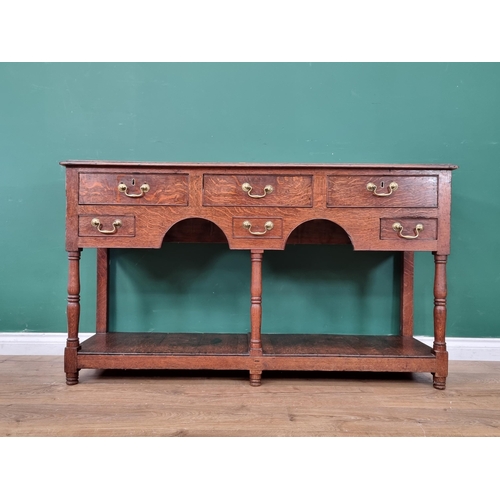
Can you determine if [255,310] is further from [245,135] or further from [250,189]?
[245,135]

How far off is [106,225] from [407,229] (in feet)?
4.68

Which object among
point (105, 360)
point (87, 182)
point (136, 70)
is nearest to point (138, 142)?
point (136, 70)

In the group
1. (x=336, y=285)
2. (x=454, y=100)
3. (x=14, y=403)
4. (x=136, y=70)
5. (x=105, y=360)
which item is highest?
(x=136, y=70)

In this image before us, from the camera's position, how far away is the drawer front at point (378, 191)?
6.29 feet

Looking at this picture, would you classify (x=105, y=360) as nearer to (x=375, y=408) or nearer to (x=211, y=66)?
(x=375, y=408)

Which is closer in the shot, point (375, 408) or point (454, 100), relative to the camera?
point (375, 408)

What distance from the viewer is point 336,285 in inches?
96.7

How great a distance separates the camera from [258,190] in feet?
6.34

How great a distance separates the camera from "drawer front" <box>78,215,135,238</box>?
1.92 metres

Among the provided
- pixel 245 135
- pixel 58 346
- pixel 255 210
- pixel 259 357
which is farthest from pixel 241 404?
pixel 245 135

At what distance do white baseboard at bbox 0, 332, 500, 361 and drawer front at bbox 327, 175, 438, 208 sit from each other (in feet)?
3.16

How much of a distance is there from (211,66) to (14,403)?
6.68 ft

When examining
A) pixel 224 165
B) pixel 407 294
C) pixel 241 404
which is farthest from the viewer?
pixel 407 294

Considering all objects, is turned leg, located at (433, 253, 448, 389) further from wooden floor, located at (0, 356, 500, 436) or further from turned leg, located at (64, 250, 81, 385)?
turned leg, located at (64, 250, 81, 385)
